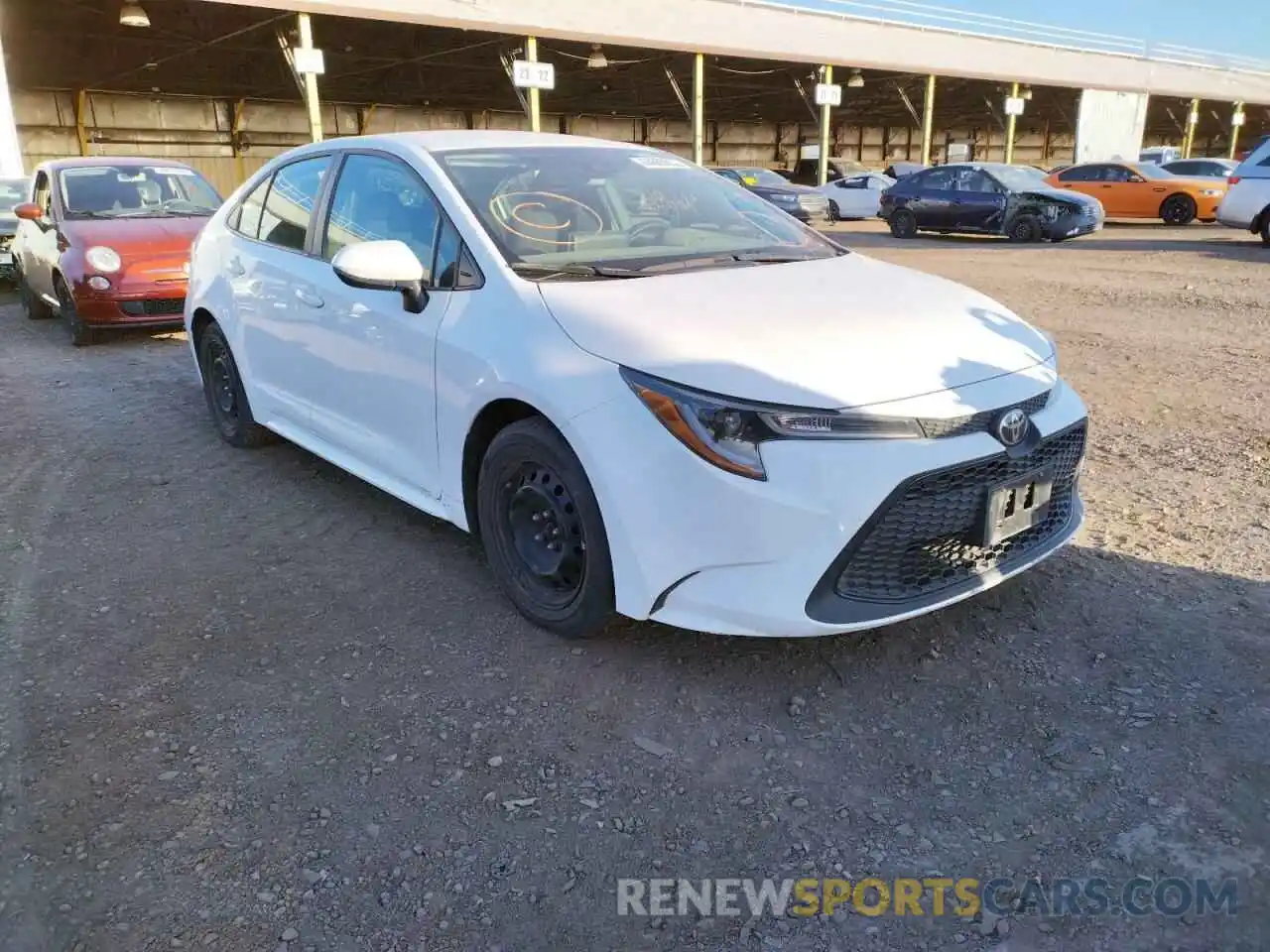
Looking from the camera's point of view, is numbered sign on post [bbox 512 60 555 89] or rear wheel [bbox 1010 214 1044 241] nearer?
rear wheel [bbox 1010 214 1044 241]

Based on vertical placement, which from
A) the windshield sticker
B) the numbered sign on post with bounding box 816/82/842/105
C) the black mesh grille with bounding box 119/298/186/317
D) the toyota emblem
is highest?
the numbered sign on post with bounding box 816/82/842/105

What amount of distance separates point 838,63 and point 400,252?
2670 centimetres

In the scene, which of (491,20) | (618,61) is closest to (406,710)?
(491,20)

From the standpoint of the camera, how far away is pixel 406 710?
111 inches

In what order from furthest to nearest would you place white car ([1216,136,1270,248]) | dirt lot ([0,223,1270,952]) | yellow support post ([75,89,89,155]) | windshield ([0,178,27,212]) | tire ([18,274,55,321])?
yellow support post ([75,89,89,155]) → white car ([1216,136,1270,248]) → windshield ([0,178,27,212]) → tire ([18,274,55,321]) → dirt lot ([0,223,1270,952])

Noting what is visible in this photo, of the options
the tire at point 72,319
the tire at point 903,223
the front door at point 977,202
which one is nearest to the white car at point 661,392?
Answer: the tire at point 72,319

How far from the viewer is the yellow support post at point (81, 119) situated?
27.2m

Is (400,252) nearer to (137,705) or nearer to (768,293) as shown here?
(768,293)

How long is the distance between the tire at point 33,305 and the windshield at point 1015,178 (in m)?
14.7

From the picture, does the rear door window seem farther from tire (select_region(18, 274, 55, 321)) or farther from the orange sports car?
the orange sports car

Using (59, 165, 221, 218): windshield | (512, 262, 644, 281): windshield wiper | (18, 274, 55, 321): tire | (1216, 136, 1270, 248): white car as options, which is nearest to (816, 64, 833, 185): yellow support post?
(1216, 136, 1270, 248): white car

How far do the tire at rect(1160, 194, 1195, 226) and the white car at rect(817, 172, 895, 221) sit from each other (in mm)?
6848

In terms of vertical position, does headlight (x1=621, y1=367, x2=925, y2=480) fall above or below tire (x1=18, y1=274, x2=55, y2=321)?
above

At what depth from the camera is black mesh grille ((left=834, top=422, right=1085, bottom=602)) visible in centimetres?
259
